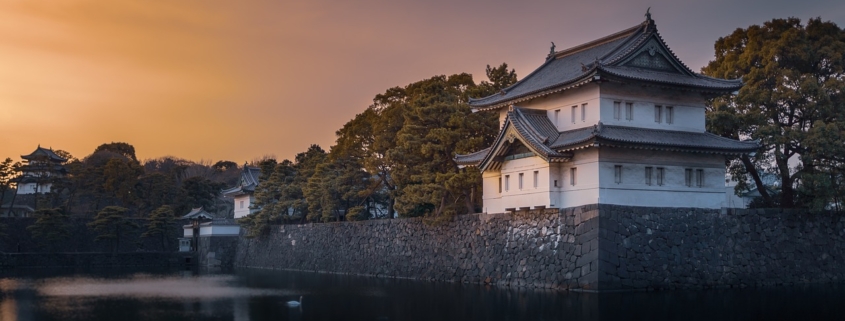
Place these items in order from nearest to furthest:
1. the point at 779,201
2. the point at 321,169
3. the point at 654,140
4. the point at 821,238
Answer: the point at 654,140 → the point at 821,238 → the point at 779,201 → the point at 321,169

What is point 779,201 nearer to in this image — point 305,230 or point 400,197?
point 400,197

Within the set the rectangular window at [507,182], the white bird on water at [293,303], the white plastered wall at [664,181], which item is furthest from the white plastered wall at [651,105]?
the white bird on water at [293,303]

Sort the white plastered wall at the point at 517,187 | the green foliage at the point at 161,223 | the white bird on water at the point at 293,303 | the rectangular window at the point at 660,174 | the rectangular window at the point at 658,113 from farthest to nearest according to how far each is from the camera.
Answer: the green foliage at the point at 161,223 → the rectangular window at the point at 658,113 → the white plastered wall at the point at 517,187 → the rectangular window at the point at 660,174 → the white bird on water at the point at 293,303

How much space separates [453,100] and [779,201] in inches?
463

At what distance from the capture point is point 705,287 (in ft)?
86.1

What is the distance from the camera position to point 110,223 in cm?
5375

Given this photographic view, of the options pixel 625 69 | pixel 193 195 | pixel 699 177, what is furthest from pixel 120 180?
pixel 699 177

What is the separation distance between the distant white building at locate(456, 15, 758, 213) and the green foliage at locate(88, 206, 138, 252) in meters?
31.8

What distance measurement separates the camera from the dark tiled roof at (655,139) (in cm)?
2541

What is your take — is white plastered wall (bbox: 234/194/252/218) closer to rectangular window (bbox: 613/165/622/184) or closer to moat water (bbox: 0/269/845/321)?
moat water (bbox: 0/269/845/321)

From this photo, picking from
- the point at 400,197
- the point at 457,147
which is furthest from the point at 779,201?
the point at 400,197

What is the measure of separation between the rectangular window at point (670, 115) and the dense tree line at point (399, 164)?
6.57 m

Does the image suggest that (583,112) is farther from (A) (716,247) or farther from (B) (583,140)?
(A) (716,247)

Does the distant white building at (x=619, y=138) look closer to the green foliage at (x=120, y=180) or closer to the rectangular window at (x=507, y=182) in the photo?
the rectangular window at (x=507, y=182)
